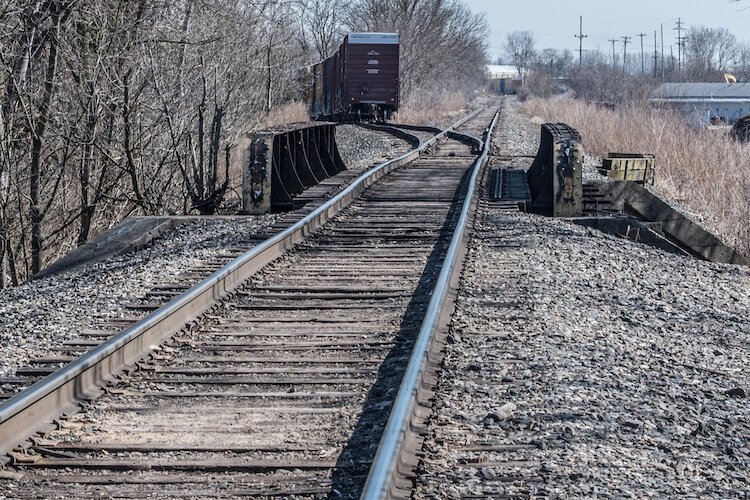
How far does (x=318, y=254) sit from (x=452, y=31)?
3014 inches

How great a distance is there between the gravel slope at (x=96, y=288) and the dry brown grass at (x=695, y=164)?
6602mm

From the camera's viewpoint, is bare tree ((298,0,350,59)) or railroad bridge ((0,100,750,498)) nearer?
railroad bridge ((0,100,750,498))

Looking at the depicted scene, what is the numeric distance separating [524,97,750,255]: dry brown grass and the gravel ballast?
A: 5.81m

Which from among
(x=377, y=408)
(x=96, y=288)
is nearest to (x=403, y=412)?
(x=377, y=408)

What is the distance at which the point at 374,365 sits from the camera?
5609mm

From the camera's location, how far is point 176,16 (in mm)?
16516

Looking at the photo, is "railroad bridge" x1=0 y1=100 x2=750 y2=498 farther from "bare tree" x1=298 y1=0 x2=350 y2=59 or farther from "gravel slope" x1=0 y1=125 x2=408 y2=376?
"bare tree" x1=298 y1=0 x2=350 y2=59

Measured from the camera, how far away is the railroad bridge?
4.04 metres

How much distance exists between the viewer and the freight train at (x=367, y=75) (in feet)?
132

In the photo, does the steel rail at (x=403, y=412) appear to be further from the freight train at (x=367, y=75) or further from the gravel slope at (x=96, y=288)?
the freight train at (x=367, y=75)

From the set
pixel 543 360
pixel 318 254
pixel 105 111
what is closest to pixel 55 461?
pixel 543 360

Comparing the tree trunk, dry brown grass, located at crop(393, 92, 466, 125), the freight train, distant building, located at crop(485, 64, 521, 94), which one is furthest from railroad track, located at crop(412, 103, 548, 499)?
distant building, located at crop(485, 64, 521, 94)

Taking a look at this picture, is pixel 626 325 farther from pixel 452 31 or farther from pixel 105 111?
pixel 452 31

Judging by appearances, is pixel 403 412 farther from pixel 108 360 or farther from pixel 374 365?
pixel 108 360
